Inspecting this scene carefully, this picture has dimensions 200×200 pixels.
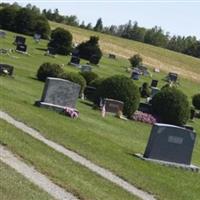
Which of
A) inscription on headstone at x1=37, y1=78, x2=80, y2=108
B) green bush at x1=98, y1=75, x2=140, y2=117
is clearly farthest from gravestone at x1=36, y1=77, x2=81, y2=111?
green bush at x1=98, y1=75, x2=140, y2=117

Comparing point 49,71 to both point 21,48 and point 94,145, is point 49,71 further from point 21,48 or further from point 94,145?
point 94,145

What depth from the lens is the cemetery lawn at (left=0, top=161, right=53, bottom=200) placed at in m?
9.73

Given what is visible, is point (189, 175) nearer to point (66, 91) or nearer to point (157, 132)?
point (157, 132)

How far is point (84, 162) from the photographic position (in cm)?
1489

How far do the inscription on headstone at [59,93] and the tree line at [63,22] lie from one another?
41.3m

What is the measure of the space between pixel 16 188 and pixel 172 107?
2094 cm

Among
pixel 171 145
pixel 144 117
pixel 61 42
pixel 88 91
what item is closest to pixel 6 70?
pixel 88 91

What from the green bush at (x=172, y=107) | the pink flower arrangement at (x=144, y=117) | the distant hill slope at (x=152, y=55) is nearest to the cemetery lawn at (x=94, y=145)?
the pink flower arrangement at (x=144, y=117)

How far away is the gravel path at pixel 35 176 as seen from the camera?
11.1 m

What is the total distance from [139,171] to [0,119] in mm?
4100

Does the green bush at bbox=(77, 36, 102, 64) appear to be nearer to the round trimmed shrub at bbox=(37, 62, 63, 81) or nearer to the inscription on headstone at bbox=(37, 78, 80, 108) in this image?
the round trimmed shrub at bbox=(37, 62, 63, 81)

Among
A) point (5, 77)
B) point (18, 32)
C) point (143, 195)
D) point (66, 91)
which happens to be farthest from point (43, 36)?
point (143, 195)

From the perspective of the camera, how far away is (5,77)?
31297mm

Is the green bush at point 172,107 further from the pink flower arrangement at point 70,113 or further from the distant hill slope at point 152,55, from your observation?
the distant hill slope at point 152,55
